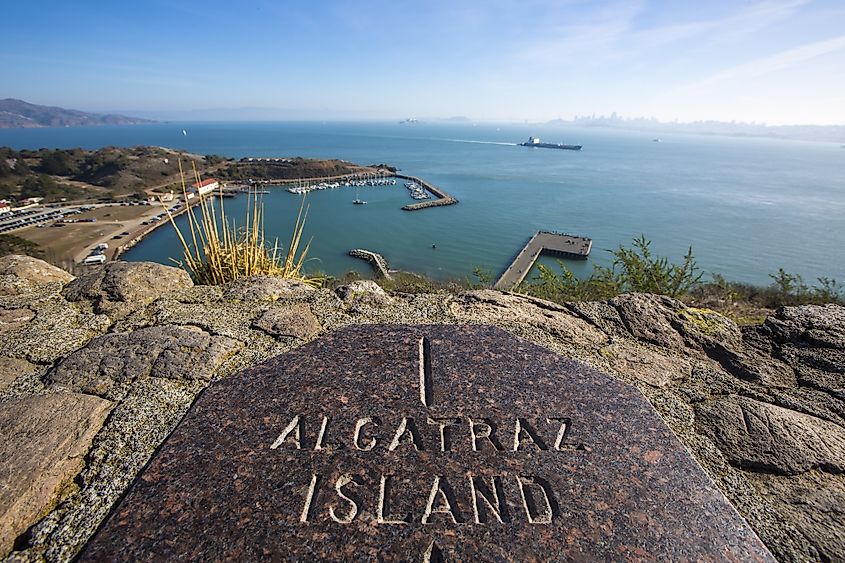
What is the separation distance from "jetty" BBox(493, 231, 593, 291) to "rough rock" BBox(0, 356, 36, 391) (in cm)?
1944

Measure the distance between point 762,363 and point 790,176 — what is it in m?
84.3

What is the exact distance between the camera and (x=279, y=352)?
6.40 ft

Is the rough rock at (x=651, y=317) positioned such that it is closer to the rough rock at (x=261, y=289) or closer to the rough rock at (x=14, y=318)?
the rough rock at (x=261, y=289)

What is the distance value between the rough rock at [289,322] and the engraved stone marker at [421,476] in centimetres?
33

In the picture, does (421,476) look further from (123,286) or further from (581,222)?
(581,222)

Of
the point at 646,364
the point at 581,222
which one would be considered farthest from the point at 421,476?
the point at 581,222

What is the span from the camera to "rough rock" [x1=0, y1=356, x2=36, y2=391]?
5.52 feet

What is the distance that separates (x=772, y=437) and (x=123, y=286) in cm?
326

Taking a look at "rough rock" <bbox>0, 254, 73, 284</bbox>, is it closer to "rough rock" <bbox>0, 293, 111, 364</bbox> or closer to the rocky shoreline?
the rocky shoreline

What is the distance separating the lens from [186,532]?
3.60 ft

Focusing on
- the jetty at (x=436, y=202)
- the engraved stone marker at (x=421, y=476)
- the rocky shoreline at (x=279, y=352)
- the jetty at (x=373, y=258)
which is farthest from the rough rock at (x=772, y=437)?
the jetty at (x=436, y=202)

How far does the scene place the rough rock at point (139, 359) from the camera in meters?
1.69

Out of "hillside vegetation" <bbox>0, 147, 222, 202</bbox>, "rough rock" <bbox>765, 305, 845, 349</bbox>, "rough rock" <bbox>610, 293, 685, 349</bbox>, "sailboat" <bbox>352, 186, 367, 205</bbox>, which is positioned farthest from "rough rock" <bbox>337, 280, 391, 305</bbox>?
"hillside vegetation" <bbox>0, 147, 222, 202</bbox>

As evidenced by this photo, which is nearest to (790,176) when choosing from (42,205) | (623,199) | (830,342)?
(623,199)
